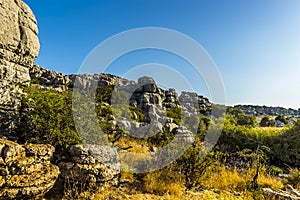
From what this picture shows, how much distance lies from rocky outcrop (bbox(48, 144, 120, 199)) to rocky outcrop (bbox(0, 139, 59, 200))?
21.8 inches

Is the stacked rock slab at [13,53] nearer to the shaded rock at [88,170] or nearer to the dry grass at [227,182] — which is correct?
the shaded rock at [88,170]

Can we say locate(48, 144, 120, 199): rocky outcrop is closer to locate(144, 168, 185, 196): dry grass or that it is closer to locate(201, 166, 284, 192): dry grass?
locate(144, 168, 185, 196): dry grass

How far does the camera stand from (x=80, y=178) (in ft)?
13.9

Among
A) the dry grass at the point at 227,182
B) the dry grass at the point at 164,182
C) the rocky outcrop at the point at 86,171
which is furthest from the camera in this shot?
the dry grass at the point at 227,182

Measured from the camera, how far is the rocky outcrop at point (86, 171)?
4129 millimetres

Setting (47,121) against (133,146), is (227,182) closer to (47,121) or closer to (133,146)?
(133,146)

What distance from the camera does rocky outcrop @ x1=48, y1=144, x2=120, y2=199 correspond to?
13.5 feet

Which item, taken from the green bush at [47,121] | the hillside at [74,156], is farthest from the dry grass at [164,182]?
the green bush at [47,121]

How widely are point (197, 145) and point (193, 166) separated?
51 cm

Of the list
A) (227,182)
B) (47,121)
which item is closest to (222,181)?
(227,182)

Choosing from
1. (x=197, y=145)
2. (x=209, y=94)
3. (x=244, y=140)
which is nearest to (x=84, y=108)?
Result: (x=197, y=145)

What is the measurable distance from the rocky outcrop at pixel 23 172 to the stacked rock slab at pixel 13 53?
2.29m

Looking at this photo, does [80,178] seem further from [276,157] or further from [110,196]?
[276,157]

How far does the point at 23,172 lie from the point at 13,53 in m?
3.95
